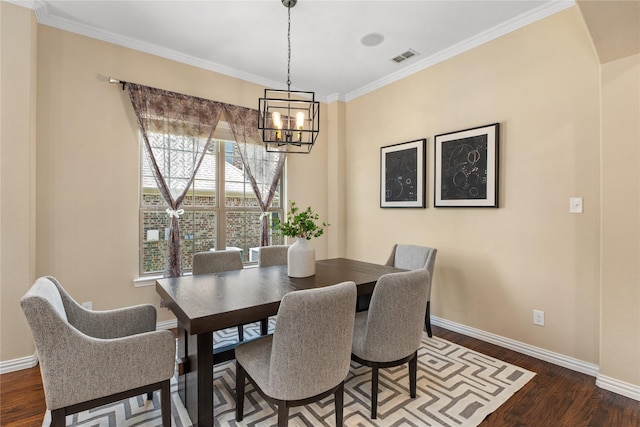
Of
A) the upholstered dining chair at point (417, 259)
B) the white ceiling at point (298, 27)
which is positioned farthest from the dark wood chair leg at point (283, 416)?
the white ceiling at point (298, 27)

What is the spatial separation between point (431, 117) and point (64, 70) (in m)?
3.66

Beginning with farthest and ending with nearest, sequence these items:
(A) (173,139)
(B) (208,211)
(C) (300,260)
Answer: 1. (B) (208,211)
2. (A) (173,139)
3. (C) (300,260)

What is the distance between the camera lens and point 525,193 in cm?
266

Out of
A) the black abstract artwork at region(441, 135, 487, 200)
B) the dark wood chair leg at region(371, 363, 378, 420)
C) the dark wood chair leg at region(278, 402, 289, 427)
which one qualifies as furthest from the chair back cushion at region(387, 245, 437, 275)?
the dark wood chair leg at region(278, 402, 289, 427)

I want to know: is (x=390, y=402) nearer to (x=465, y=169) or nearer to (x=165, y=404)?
→ (x=165, y=404)

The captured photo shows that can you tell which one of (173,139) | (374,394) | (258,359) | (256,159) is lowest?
(374,394)

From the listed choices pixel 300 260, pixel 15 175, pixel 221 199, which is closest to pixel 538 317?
pixel 300 260

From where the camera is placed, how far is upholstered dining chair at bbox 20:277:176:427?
51.7 inches

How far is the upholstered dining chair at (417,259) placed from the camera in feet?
9.57

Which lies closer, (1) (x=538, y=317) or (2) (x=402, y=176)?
(1) (x=538, y=317)

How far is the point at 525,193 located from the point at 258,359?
2577 mm

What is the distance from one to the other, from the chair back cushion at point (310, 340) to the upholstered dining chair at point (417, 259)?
5.38 ft

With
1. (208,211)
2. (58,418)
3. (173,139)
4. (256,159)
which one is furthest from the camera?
(256,159)

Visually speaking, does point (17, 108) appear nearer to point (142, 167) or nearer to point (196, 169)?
point (142, 167)
